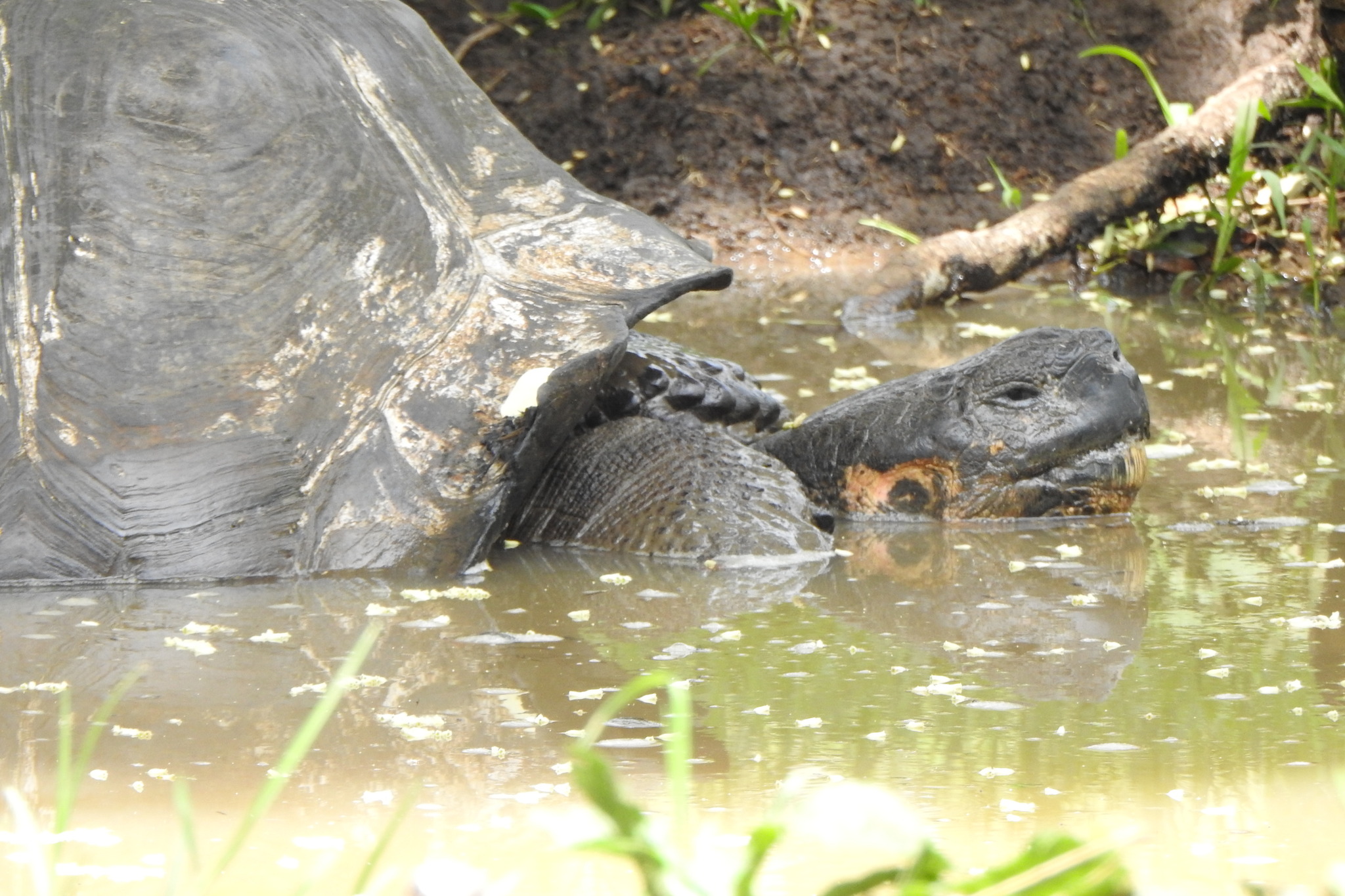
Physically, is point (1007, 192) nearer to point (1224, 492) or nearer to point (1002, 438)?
point (1224, 492)

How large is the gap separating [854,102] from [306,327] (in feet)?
20.0

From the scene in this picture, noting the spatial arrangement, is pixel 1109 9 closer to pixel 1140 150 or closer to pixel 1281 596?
pixel 1140 150

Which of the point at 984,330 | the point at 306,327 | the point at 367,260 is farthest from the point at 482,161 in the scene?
the point at 984,330

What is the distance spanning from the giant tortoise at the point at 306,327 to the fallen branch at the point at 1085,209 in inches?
125

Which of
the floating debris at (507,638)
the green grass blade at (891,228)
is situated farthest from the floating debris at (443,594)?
the green grass blade at (891,228)

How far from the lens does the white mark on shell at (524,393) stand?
3.03 m

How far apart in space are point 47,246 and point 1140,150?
215 inches

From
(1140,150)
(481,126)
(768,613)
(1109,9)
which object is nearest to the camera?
(768,613)

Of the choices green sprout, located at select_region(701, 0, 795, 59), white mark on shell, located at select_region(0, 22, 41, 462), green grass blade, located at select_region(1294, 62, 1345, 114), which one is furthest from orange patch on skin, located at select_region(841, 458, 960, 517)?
green sprout, located at select_region(701, 0, 795, 59)

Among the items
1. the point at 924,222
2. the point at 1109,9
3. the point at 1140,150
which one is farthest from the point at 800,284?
the point at 1109,9

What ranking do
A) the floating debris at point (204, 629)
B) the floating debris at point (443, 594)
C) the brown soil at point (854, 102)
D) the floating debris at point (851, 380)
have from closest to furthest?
1. the floating debris at point (204, 629)
2. the floating debris at point (443, 594)
3. the floating debris at point (851, 380)
4. the brown soil at point (854, 102)

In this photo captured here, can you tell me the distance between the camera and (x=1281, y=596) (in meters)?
2.96

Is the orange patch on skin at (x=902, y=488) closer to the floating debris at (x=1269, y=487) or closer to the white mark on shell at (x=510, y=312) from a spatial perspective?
the floating debris at (x=1269, y=487)

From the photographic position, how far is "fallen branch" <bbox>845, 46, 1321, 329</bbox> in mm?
6699
